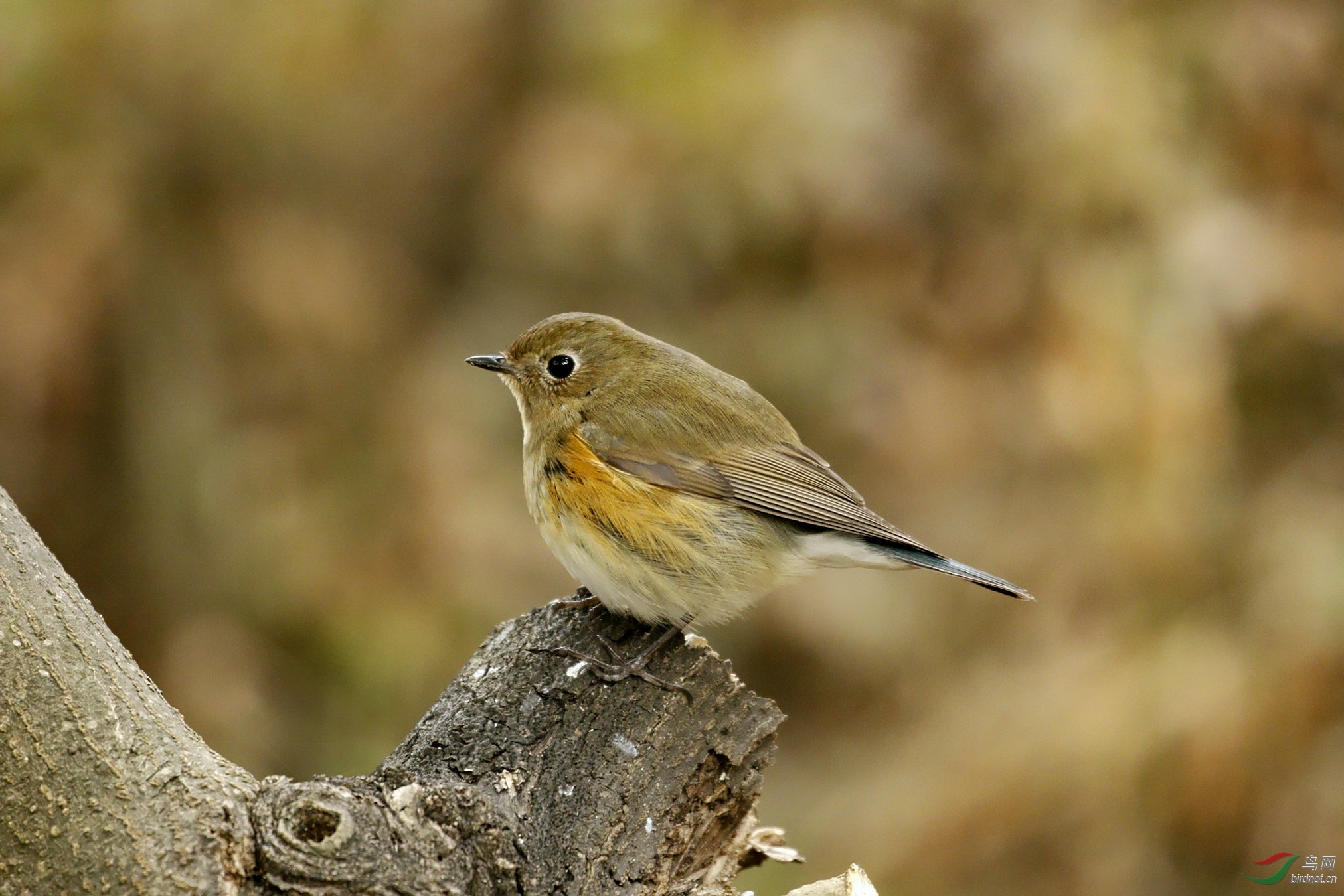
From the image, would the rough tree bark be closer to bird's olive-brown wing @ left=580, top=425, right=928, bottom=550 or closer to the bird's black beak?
bird's olive-brown wing @ left=580, top=425, right=928, bottom=550

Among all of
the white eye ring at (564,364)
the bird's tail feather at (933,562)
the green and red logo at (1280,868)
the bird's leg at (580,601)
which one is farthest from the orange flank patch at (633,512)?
the green and red logo at (1280,868)

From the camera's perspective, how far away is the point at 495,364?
138 inches

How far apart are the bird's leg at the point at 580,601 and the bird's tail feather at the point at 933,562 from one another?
732mm

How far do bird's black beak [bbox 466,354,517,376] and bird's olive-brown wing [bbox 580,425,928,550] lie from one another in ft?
1.12

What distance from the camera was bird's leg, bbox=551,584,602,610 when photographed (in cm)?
300

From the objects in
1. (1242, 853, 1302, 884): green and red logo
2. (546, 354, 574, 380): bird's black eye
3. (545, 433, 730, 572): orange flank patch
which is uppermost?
(1242, 853, 1302, 884): green and red logo

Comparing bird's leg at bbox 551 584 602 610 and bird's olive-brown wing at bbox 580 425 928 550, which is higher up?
bird's olive-brown wing at bbox 580 425 928 550

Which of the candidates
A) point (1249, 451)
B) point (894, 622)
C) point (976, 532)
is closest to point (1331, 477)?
point (1249, 451)

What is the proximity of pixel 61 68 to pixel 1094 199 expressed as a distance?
4217 millimetres

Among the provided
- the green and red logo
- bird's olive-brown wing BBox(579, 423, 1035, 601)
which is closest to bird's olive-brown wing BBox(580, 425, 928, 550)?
bird's olive-brown wing BBox(579, 423, 1035, 601)

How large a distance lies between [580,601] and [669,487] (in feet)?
1.23

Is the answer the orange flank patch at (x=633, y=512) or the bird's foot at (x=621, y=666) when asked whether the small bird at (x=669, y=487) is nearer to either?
the orange flank patch at (x=633, y=512)

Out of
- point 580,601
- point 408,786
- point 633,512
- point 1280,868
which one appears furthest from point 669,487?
point 1280,868

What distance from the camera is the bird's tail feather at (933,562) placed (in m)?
3.07
